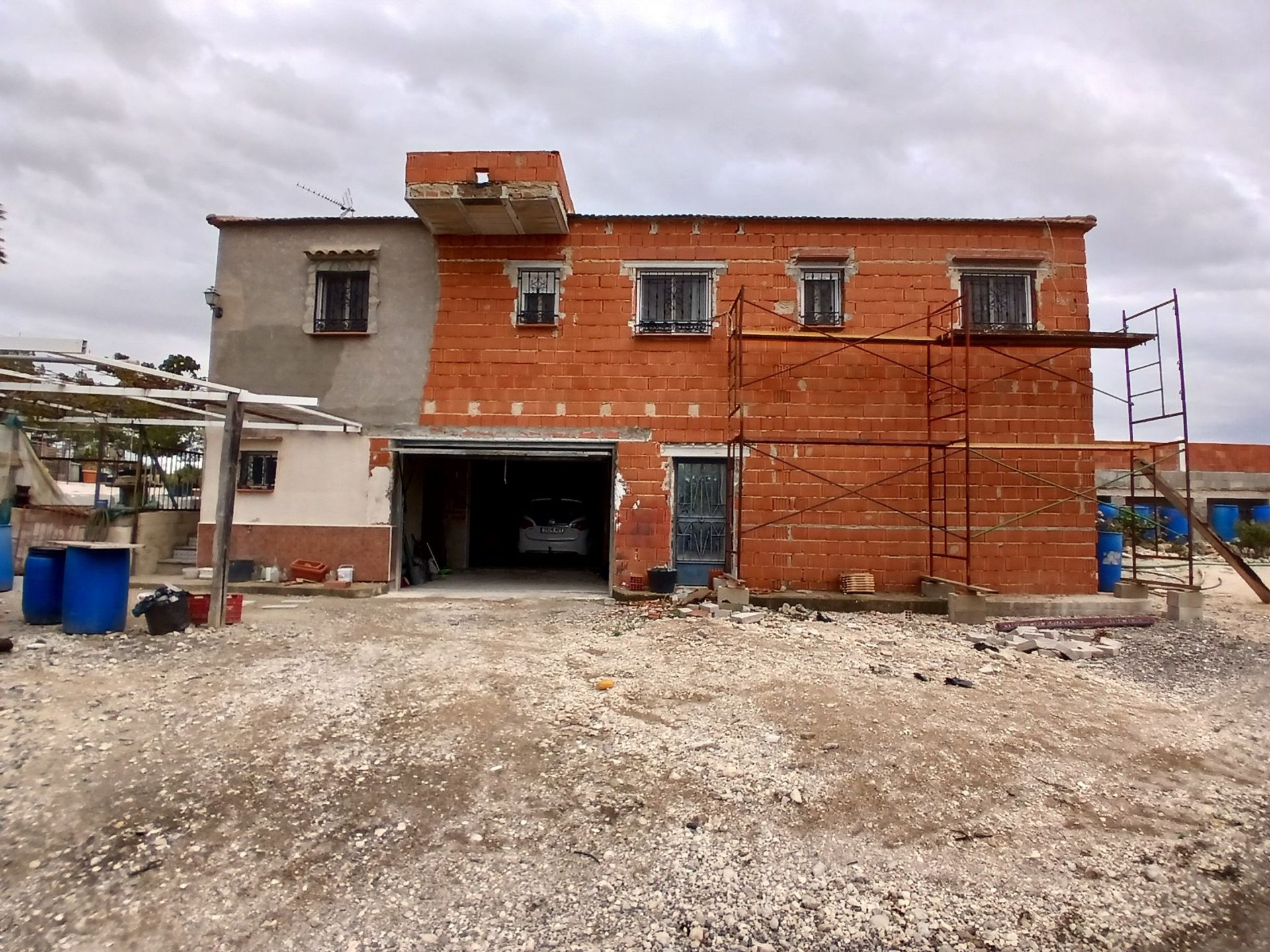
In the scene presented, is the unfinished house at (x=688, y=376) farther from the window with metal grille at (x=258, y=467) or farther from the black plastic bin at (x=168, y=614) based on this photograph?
the black plastic bin at (x=168, y=614)

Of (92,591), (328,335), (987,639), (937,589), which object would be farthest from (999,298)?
(92,591)

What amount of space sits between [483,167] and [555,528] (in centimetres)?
622

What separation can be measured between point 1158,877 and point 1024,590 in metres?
6.98

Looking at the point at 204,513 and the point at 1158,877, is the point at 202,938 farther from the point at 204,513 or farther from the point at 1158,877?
the point at 204,513

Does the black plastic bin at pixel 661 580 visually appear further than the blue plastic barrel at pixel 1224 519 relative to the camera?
No

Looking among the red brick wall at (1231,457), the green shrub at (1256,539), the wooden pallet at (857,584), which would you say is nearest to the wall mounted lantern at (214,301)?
the wooden pallet at (857,584)

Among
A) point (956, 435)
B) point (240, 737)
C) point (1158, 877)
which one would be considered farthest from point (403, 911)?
point (956, 435)

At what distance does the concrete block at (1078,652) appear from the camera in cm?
651

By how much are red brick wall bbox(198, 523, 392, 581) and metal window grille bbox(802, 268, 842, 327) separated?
6.66m

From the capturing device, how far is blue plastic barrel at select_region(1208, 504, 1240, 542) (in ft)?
60.8

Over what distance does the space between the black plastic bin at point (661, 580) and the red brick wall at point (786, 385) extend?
0.39 metres

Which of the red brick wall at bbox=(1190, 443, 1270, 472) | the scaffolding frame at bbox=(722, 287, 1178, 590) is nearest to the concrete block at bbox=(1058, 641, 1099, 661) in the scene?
the scaffolding frame at bbox=(722, 287, 1178, 590)

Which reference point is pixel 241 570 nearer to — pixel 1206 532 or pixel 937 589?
pixel 937 589

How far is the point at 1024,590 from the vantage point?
920 cm
